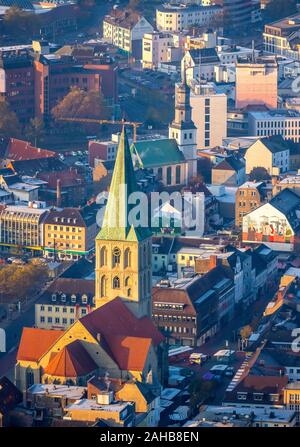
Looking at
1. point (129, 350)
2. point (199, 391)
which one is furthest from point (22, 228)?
point (199, 391)

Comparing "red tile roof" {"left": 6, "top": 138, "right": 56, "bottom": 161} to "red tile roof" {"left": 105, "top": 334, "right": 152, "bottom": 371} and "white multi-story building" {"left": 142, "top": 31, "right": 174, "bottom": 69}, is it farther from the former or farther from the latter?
"red tile roof" {"left": 105, "top": 334, "right": 152, "bottom": 371}

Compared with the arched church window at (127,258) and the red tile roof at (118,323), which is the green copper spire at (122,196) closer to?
the arched church window at (127,258)

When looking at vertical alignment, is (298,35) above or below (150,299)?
above

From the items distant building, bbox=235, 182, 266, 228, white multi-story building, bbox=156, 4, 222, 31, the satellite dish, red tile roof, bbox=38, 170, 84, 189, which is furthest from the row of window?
white multi-story building, bbox=156, 4, 222, 31
